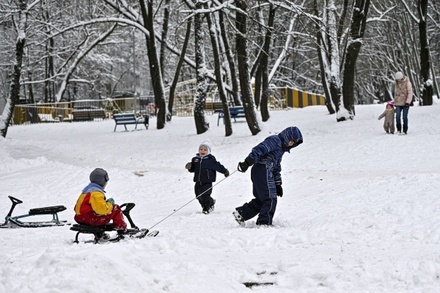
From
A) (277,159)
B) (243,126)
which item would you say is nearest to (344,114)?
(243,126)

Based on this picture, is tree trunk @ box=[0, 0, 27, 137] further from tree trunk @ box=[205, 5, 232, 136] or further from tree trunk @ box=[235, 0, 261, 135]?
tree trunk @ box=[235, 0, 261, 135]

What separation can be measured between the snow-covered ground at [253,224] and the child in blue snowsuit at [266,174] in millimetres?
224

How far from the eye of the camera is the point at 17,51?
24125 millimetres

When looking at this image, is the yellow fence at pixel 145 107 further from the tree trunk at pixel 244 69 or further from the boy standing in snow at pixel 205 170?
the boy standing in snow at pixel 205 170

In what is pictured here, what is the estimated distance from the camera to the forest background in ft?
73.9

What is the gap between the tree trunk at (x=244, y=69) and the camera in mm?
20641

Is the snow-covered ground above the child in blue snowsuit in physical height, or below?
below

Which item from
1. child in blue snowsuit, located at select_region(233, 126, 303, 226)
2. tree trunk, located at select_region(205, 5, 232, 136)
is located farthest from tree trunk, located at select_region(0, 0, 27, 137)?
child in blue snowsuit, located at select_region(233, 126, 303, 226)

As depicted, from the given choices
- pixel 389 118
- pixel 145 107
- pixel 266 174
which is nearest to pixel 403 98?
pixel 389 118

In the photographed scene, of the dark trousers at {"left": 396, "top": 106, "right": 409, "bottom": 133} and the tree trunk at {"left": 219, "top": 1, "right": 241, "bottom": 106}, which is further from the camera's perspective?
the tree trunk at {"left": 219, "top": 1, "right": 241, "bottom": 106}

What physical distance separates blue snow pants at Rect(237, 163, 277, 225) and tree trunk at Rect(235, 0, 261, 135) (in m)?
12.0

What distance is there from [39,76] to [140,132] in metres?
28.1

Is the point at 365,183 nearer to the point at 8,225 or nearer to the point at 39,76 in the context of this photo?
the point at 8,225

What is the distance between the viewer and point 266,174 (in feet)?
29.2
